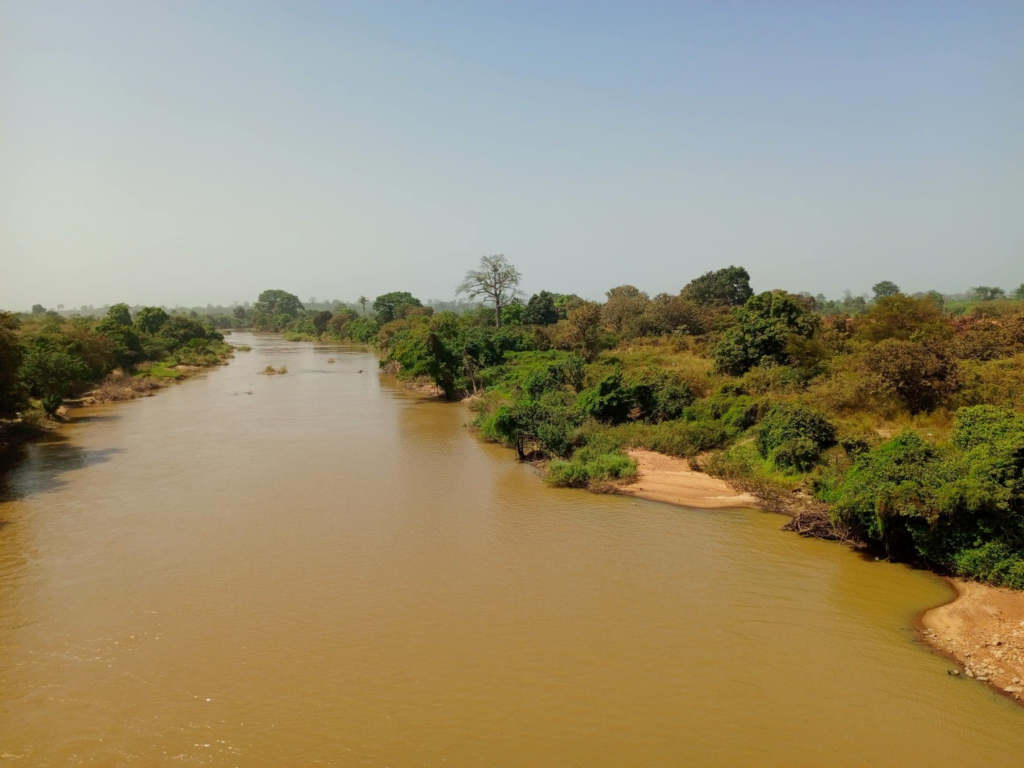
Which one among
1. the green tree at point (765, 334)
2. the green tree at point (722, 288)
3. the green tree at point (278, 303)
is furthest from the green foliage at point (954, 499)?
the green tree at point (278, 303)

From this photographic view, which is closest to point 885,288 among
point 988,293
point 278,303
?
point 988,293

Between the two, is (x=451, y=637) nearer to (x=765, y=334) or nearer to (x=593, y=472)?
(x=593, y=472)

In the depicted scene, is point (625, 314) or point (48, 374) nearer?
point (48, 374)

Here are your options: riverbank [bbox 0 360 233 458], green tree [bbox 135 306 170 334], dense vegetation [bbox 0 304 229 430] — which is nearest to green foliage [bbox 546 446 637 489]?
dense vegetation [bbox 0 304 229 430]

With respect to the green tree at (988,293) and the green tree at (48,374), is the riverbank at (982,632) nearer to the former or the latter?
the green tree at (48,374)

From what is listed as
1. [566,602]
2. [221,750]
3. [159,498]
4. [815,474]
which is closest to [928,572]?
[815,474]
